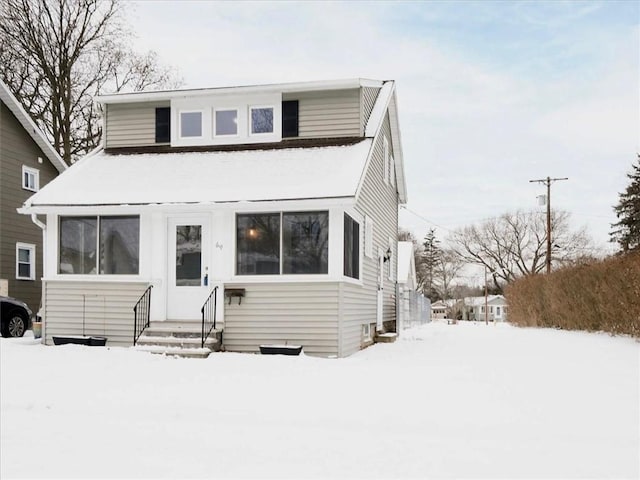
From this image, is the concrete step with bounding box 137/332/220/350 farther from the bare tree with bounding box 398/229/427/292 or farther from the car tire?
the bare tree with bounding box 398/229/427/292

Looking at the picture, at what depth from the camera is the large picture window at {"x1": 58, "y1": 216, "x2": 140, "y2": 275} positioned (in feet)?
39.3

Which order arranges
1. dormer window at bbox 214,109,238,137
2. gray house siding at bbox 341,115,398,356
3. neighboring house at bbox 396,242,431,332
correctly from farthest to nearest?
neighboring house at bbox 396,242,431,332, dormer window at bbox 214,109,238,137, gray house siding at bbox 341,115,398,356

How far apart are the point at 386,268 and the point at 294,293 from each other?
678 centimetres

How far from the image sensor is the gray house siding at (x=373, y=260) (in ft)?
39.2

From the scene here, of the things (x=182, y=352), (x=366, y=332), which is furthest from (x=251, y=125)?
(x=182, y=352)

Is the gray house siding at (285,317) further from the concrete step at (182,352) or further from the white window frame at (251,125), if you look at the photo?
the white window frame at (251,125)

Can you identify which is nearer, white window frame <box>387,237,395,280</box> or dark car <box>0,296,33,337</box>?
dark car <box>0,296,33,337</box>

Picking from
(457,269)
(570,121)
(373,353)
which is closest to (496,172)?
(457,269)

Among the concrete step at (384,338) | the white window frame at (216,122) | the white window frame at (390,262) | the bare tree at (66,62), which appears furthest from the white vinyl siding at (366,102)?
the bare tree at (66,62)

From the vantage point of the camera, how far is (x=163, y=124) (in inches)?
558

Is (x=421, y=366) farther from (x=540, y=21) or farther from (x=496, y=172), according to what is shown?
(x=496, y=172)

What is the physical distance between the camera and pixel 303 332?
1114 cm

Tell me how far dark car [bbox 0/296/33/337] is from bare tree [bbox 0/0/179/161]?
10.0 meters

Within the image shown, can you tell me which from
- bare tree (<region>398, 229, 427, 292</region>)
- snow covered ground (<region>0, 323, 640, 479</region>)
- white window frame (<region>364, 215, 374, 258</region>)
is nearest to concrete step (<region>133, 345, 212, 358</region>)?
snow covered ground (<region>0, 323, 640, 479</region>)
